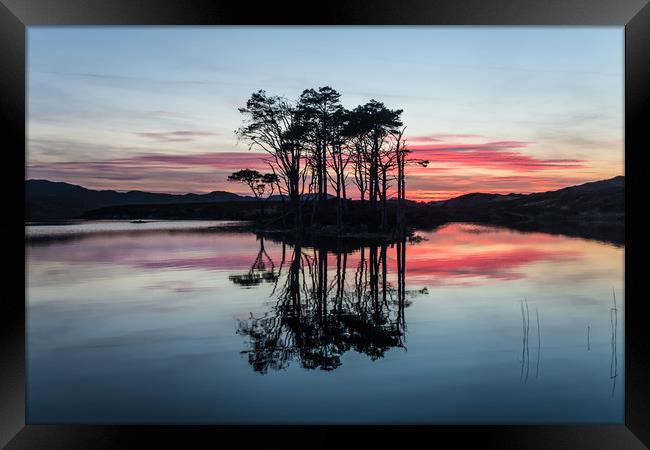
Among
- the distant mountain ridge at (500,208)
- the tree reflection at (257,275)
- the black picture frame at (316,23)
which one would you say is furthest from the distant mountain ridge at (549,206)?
the black picture frame at (316,23)

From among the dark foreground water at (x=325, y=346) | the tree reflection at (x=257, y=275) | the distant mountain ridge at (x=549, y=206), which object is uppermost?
the distant mountain ridge at (x=549, y=206)

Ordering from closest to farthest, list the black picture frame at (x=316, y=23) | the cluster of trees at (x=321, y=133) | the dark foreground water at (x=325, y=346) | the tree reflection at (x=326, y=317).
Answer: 1. the black picture frame at (x=316, y=23)
2. the dark foreground water at (x=325, y=346)
3. the tree reflection at (x=326, y=317)
4. the cluster of trees at (x=321, y=133)

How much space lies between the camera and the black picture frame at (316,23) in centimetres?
387

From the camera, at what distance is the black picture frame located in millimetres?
3870

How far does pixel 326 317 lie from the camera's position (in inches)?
318

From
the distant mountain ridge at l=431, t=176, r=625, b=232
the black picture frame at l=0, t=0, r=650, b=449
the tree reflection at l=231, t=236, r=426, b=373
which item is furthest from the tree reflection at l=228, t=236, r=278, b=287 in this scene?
the distant mountain ridge at l=431, t=176, r=625, b=232

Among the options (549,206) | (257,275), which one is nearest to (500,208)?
(549,206)

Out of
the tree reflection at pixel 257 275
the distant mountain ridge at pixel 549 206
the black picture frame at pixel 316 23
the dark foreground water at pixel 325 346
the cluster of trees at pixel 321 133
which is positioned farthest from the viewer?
the distant mountain ridge at pixel 549 206

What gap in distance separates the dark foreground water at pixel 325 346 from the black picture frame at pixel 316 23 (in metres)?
0.79

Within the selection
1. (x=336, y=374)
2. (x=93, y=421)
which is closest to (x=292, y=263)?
(x=336, y=374)

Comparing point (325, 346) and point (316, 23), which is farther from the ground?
point (316, 23)

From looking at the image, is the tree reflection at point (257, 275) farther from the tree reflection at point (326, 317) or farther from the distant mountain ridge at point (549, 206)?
the distant mountain ridge at point (549, 206)

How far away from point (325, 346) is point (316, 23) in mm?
3664

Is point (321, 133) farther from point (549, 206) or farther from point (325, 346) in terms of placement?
point (549, 206)
